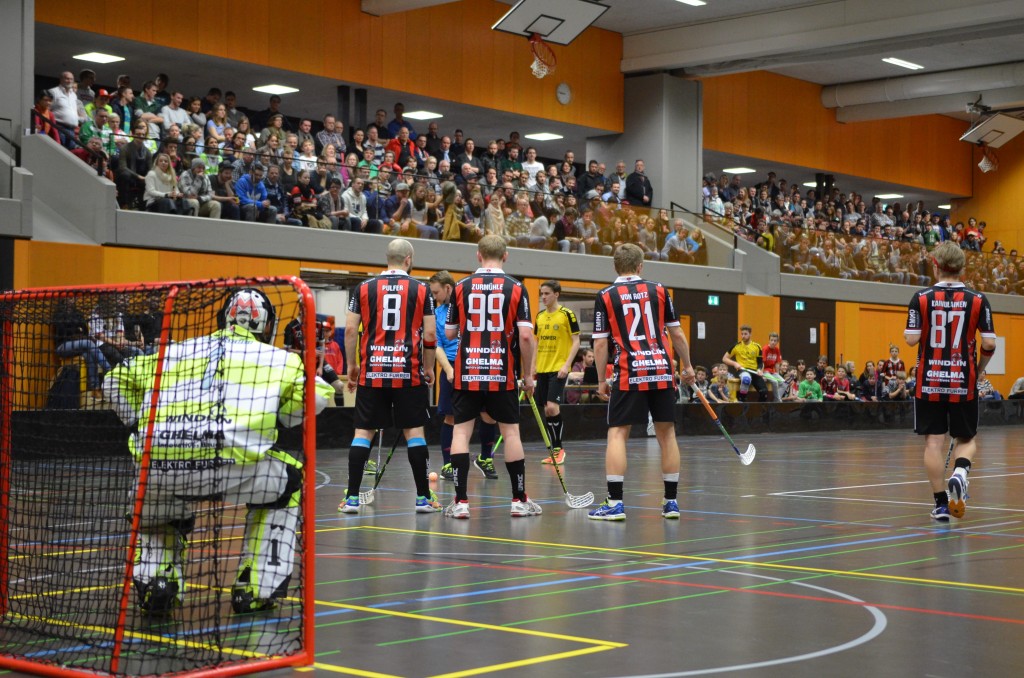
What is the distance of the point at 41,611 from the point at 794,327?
2740 cm

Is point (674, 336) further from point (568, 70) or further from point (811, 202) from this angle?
point (811, 202)

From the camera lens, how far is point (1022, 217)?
42344 mm

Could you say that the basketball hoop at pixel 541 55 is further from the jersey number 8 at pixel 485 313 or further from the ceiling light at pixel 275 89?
the jersey number 8 at pixel 485 313

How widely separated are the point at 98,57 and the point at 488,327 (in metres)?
17.2

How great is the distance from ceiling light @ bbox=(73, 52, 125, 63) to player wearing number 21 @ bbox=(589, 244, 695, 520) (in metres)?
17.1

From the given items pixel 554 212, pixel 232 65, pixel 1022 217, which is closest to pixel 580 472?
pixel 554 212

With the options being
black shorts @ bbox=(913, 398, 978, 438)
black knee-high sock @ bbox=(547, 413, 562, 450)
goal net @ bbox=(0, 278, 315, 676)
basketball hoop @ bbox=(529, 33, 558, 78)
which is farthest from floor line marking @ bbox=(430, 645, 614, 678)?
basketball hoop @ bbox=(529, 33, 558, 78)

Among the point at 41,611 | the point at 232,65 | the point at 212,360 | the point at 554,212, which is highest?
the point at 232,65

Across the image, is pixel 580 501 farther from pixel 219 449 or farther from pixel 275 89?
pixel 275 89

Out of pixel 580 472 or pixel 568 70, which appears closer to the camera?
pixel 580 472

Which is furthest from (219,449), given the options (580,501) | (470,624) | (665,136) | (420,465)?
(665,136)

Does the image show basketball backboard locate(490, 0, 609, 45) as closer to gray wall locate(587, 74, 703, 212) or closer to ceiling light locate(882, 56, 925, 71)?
gray wall locate(587, 74, 703, 212)

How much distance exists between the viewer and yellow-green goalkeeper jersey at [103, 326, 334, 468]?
5.29 metres

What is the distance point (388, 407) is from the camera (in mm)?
9469
